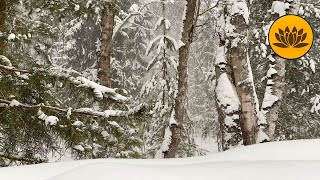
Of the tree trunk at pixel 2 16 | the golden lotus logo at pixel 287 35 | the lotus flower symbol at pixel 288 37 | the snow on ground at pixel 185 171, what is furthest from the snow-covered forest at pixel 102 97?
the snow on ground at pixel 185 171

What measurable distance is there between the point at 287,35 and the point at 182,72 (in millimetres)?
2112

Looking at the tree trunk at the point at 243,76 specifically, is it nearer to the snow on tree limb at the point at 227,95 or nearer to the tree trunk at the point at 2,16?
the snow on tree limb at the point at 227,95

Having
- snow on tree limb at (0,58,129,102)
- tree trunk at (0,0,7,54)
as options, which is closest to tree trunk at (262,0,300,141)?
snow on tree limb at (0,58,129,102)

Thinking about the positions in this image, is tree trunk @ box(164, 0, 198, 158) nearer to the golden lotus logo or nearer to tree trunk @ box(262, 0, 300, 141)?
the golden lotus logo

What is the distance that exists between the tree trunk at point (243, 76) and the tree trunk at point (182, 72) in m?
1.59

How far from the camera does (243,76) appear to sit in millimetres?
6672

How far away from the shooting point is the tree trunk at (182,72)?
8.20 m

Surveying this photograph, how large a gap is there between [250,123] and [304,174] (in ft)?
14.6

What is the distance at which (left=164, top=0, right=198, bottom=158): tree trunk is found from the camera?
8.20 meters

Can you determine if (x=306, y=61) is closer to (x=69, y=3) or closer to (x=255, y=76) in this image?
(x=255, y=76)

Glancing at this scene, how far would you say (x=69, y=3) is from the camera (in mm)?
7172

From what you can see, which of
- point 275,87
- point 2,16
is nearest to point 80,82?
point 2,16

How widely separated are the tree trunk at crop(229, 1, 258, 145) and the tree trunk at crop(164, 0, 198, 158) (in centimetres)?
159

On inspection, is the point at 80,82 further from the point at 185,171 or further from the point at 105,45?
the point at 185,171
